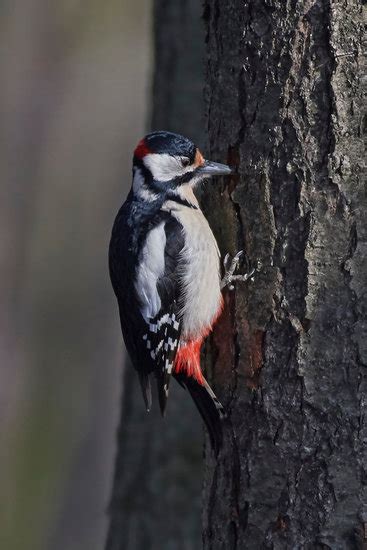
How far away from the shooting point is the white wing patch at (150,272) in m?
4.18

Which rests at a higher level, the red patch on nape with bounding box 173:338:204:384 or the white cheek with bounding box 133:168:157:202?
the white cheek with bounding box 133:168:157:202

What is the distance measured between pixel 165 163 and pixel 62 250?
6.36 metres

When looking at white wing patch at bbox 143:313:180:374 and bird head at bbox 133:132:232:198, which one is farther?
bird head at bbox 133:132:232:198

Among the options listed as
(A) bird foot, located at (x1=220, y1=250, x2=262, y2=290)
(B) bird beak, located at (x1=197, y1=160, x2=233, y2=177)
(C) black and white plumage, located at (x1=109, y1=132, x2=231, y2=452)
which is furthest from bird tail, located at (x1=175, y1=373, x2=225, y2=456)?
(B) bird beak, located at (x1=197, y1=160, x2=233, y2=177)

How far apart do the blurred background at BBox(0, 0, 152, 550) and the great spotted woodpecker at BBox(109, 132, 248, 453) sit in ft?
17.9

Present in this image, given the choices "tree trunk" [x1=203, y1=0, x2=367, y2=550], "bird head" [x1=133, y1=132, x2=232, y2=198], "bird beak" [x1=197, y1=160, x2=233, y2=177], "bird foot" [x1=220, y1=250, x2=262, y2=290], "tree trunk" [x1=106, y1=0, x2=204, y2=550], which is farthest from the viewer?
"tree trunk" [x1=106, y1=0, x2=204, y2=550]

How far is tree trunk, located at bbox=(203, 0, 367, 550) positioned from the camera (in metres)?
3.35

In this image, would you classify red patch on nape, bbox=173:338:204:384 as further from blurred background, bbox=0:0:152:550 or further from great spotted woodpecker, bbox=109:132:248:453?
blurred background, bbox=0:0:152:550

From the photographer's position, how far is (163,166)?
447 centimetres

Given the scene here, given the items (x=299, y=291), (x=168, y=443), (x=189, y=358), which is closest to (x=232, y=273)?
(x=299, y=291)

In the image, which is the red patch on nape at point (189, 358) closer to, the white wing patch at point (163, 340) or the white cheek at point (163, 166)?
the white wing patch at point (163, 340)

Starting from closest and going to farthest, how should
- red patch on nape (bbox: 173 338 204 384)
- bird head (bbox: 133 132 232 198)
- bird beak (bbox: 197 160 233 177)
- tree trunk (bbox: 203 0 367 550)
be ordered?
tree trunk (bbox: 203 0 367 550)
bird beak (bbox: 197 160 233 177)
red patch on nape (bbox: 173 338 204 384)
bird head (bbox: 133 132 232 198)

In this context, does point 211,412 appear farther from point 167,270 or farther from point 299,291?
point 167,270

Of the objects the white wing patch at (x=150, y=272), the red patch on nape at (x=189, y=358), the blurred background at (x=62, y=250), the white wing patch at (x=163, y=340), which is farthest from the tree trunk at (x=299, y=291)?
the blurred background at (x=62, y=250)
